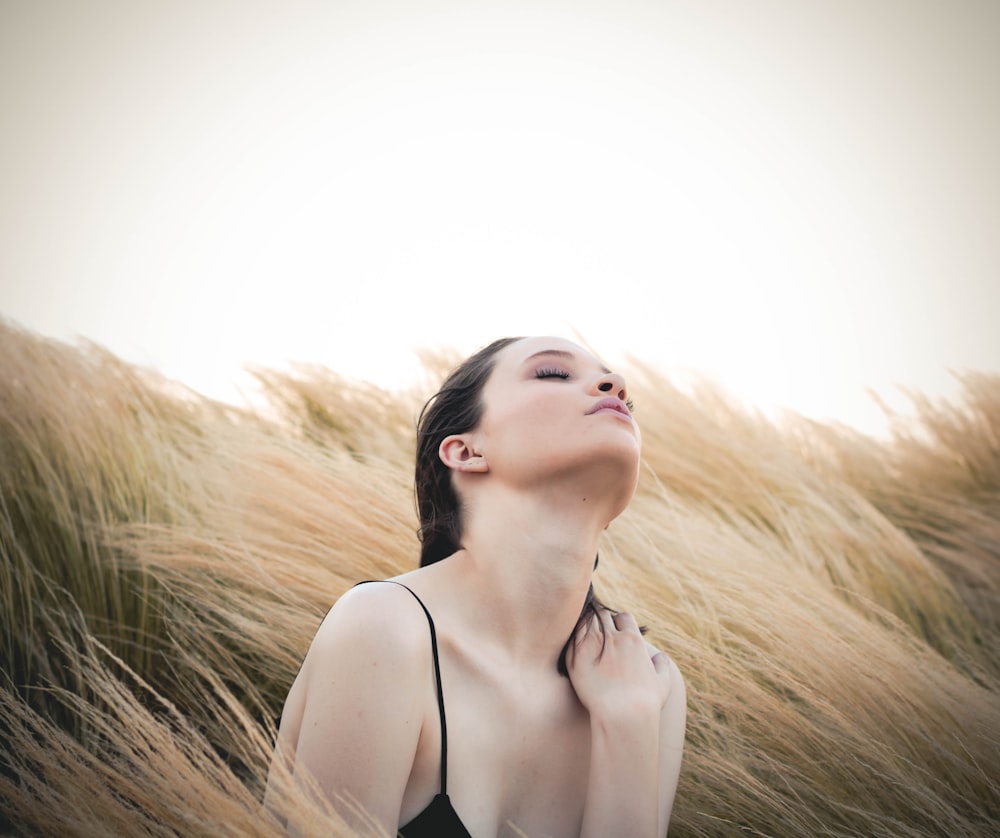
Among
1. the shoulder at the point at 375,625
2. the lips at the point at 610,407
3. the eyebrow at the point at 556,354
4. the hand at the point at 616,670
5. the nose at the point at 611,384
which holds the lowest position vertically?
the hand at the point at 616,670

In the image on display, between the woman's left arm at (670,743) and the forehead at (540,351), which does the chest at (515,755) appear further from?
the forehead at (540,351)

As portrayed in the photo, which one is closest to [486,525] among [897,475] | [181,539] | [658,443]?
[181,539]

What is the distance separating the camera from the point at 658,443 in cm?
356

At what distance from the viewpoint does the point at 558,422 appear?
5.60 ft

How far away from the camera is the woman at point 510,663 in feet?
4.84

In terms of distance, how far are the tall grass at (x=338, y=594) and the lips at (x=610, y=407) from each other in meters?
0.76

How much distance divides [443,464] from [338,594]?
→ 0.66m

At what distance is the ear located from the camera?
5.92 ft

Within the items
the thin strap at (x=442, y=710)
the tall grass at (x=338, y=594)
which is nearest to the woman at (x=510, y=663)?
the thin strap at (x=442, y=710)

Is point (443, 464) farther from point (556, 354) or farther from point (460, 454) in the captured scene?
point (556, 354)

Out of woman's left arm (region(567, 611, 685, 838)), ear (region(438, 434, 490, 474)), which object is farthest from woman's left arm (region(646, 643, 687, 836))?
ear (region(438, 434, 490, 474))

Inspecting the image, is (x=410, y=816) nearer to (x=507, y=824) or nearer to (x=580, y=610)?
(x=507, y=824)

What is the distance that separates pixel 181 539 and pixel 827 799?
72.8 inches

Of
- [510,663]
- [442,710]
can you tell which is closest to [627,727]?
[510,663]
